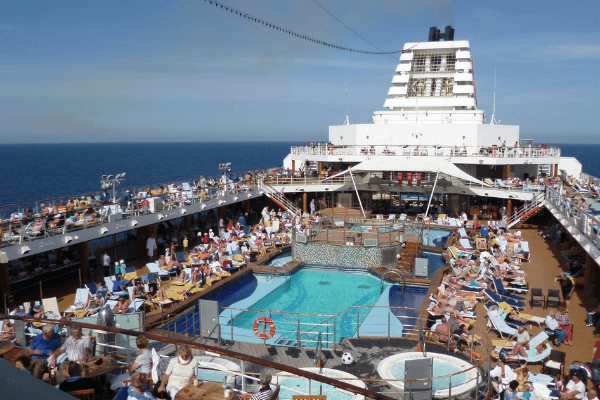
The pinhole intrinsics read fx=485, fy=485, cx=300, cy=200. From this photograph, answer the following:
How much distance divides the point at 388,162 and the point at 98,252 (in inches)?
551

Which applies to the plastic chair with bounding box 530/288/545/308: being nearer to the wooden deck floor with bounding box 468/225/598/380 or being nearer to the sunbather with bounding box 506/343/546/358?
the wooden deck floor with bounding box 468/225/598/380

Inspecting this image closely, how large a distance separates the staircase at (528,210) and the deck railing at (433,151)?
316 centimetres

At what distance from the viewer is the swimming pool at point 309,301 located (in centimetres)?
1261

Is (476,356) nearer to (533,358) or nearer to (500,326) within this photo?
(533,358)

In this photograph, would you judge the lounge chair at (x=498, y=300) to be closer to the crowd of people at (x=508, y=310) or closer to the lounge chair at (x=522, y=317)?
the crowd of people at (x=508, y=310)

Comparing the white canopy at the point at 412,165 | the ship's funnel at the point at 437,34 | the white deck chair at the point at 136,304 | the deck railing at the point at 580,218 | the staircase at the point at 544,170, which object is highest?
the ship's funnel at the point at 437,34

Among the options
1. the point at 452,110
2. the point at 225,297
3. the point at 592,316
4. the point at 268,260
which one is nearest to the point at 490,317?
the point at 592,316

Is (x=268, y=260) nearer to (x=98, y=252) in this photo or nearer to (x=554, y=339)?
(x=98, y=252)

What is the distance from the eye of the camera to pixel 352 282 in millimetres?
16641

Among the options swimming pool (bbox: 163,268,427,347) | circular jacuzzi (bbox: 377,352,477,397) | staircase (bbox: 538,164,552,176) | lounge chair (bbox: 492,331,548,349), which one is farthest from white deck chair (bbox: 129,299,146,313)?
staircase (bbox: 538,164,552,176)

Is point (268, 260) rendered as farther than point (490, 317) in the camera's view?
Yes

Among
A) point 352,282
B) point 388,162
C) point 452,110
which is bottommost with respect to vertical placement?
point 352,282

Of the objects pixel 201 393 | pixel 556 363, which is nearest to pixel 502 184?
pixel 556 363

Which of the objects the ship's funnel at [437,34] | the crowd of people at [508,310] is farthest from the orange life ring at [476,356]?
the ship's funnel at [437,34]
